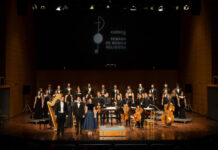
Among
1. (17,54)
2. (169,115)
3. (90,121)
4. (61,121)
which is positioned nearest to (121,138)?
(90,121)

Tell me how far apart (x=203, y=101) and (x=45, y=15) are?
38.7ft

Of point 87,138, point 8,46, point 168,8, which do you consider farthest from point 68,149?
point 168,8

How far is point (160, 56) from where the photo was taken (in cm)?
1576

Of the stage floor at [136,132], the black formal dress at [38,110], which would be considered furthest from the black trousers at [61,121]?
the black formal dress at [38,110]

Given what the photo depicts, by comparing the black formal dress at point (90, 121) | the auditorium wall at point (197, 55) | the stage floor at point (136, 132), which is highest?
the auditorium wall at point (197, 55)

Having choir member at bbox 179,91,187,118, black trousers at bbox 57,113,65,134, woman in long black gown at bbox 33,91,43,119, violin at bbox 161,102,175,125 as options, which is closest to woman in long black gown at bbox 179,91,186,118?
choir member at bbox 179,91,187,118

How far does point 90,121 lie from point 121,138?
168 cm

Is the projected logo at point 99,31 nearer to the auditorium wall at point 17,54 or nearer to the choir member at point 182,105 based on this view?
the auditorium wall at point 17,54

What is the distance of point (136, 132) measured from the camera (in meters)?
8.44

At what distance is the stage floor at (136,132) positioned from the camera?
24.8ft

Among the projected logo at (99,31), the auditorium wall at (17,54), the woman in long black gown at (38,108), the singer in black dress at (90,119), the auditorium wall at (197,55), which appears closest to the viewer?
the singer in black dress at (90,119)

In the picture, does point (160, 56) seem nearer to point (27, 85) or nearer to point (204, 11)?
point (204, 11)

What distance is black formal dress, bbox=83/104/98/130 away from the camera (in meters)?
8.64

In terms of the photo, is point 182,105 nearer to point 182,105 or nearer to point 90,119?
point 182,105
